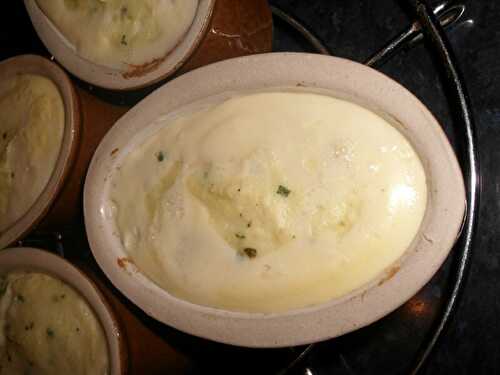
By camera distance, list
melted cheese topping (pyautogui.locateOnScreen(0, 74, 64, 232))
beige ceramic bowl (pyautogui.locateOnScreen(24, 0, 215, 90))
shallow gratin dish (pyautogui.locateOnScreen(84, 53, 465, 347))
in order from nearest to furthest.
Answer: shallow gratin dish (pyautogui.locateOnScreen(84, 53, 465, 347)), beige ceramic bowl (pyautogui.locateOnScreen(24, 0, 215, 90)), melted cheese topping (pyautogui.locateOnScreen(0, 74, 64, 232))

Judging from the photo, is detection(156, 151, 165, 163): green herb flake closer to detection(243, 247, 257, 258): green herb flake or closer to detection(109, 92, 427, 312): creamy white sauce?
detection(109, 92, 427, 312): creamy white sauce

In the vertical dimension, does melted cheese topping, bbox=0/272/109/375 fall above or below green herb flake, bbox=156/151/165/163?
below

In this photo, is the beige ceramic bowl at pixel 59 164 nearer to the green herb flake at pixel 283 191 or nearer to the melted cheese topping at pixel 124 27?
the melted cheese topping at pixel 124 27

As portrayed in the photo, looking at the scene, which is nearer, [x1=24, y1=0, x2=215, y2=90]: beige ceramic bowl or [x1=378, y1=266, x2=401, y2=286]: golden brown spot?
[x1=378, y1=266, x2=401, y2=286]: golden brown spot

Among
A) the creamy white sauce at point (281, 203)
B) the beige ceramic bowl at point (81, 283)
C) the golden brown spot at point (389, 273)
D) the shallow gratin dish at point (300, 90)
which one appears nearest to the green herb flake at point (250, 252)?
the creamy white sauce at point (281, 203)

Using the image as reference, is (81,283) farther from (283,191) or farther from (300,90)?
(300,90)

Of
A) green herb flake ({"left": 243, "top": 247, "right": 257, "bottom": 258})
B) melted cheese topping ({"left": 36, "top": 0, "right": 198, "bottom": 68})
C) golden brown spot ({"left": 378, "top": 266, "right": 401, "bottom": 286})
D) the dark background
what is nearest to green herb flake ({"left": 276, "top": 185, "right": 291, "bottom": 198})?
green herb flake ({"left": 243, "top": 247, "right": 257, "bottom": 258})
